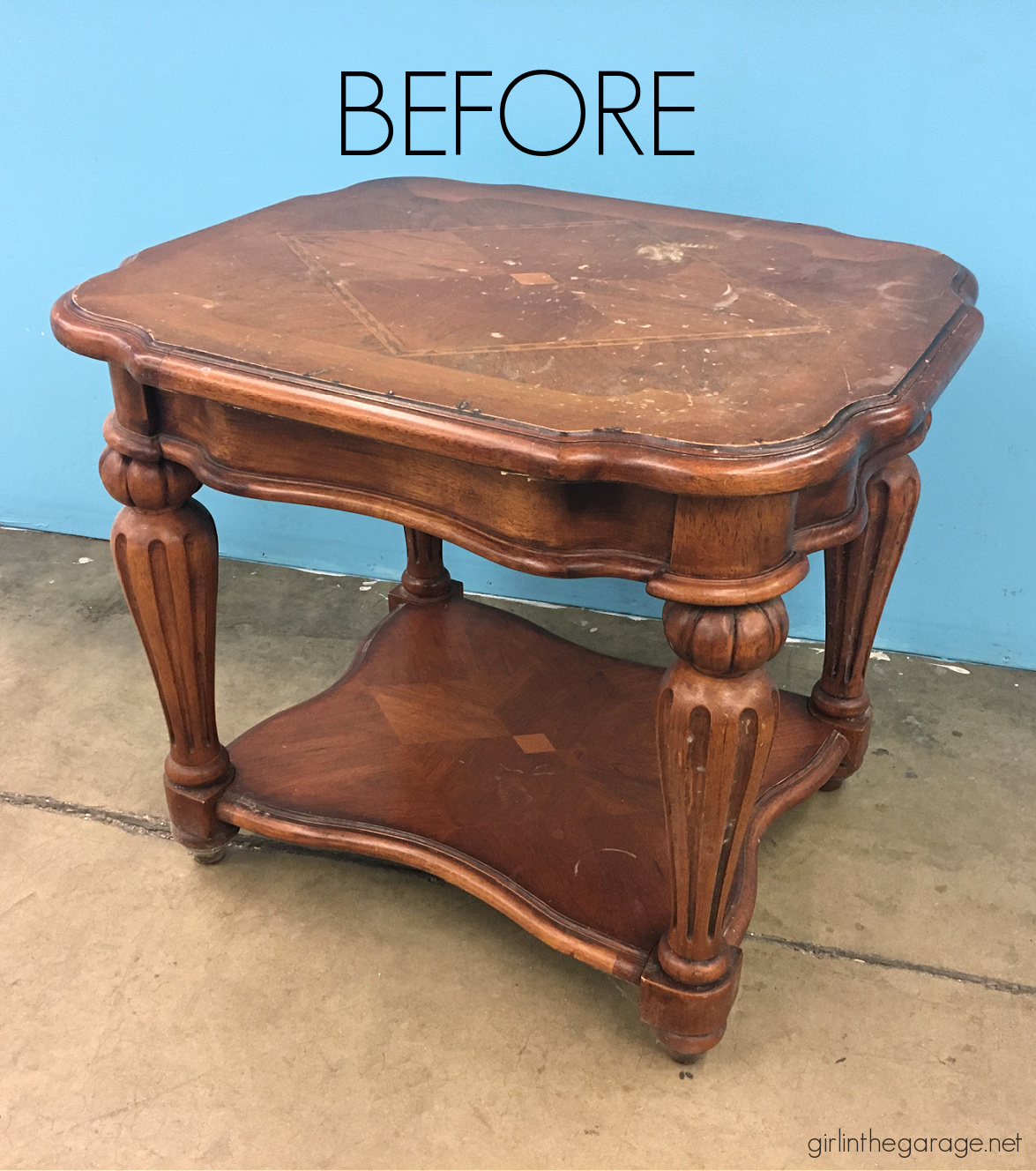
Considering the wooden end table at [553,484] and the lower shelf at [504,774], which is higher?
the wooden end table at [553,484]

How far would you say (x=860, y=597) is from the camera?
1.60 meters

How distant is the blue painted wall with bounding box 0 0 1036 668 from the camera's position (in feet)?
5.88

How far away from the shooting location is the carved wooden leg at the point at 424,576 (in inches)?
77.0

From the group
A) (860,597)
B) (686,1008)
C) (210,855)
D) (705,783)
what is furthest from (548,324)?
(210,855)

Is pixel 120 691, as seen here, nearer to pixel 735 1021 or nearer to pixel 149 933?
pixel 149 933

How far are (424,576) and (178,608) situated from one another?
63 centimetres

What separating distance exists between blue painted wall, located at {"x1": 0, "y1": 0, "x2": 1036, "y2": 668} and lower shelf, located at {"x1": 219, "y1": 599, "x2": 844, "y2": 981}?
0.45 meters

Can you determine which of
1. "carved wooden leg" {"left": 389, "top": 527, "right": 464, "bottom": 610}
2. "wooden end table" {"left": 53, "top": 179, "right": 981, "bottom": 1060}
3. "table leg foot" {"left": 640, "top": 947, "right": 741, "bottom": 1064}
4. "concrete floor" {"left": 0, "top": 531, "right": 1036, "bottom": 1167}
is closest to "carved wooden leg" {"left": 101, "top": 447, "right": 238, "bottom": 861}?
"wooden end table" {"left": 53, "top": 179, "right": 981, "bottom": 1060}

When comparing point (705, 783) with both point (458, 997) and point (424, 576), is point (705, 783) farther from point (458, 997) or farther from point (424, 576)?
point (424, 576)

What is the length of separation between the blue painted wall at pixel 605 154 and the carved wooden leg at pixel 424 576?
30 cm

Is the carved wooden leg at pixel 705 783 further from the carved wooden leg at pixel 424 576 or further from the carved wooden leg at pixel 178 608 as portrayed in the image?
the carved wooden leg at pixel 424 576

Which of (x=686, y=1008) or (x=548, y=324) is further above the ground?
(x=548, y=324)

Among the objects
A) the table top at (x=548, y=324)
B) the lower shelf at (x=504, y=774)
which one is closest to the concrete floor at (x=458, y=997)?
the lower shelf at (x=504, y=774)

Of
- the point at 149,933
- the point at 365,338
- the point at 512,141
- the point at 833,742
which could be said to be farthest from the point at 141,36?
the point at 833,742
